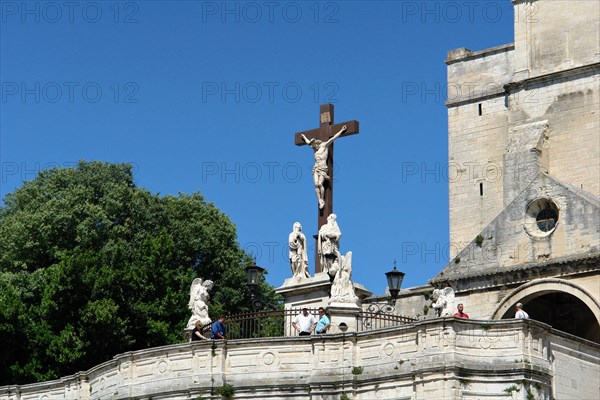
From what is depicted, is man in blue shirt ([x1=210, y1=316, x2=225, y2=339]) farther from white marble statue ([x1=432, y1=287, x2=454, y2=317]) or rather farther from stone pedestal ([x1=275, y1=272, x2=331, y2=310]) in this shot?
white marble statue ([x1=432, y1=287, x2=454, y2=317])

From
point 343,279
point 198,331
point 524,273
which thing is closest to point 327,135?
point 343,279

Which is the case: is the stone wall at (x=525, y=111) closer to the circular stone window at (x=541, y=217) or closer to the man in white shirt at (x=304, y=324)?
the circular stone window at (x=541, y=217)

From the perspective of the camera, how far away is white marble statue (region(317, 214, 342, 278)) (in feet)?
113

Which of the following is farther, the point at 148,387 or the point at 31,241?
the point at 31,241

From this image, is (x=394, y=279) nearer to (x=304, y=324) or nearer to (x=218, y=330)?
(x=304, y=324)

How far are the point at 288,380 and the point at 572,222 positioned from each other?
14.6 metres

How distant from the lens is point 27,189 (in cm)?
5803

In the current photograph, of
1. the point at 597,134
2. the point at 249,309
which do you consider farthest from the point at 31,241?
the point at 597,134

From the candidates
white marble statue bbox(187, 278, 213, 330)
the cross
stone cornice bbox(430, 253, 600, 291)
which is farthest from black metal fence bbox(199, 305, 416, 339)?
stone cornice bbox(430, 253, 600, 291)

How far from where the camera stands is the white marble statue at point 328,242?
3453 cm

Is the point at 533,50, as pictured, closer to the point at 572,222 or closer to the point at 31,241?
the point at 572,222

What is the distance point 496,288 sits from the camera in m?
43.0

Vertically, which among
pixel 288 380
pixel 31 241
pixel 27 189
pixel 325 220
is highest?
pixel 27 189

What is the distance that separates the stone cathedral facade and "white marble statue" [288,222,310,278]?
371 centimetres
